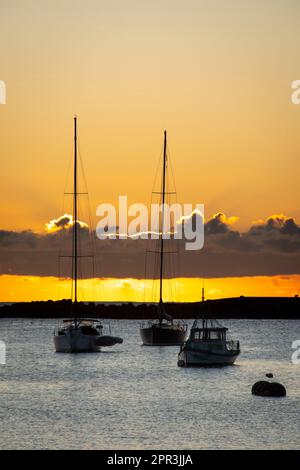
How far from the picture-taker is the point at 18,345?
479ft

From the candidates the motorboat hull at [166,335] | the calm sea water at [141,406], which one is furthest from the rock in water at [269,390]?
the motorboat hull at [166,335]

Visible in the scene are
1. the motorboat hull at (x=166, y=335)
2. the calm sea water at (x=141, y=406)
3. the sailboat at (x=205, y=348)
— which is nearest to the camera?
the calm sea water at (x=141, y=406)

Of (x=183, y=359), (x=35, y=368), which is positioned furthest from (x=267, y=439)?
(x=35, y=368)

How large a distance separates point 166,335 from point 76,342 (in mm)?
13524

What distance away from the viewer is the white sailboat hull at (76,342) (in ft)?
337

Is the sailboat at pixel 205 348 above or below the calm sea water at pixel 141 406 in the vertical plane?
above

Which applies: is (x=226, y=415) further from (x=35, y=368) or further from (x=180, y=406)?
(x=35, y=368)

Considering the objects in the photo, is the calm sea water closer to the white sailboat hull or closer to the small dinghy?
the white sailboat hull

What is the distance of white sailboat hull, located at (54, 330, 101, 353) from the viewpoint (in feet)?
337

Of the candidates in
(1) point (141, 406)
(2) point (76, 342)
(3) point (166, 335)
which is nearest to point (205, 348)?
(2) point (76, 342)

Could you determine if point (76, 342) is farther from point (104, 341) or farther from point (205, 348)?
point (205, 348)

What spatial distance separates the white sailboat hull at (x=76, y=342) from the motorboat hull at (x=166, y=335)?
1023 centimetres

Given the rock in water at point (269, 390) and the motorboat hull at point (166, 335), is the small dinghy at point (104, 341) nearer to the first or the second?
the motorboat hull at point (166, 335)

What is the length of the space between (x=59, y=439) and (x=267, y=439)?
10.3 m
